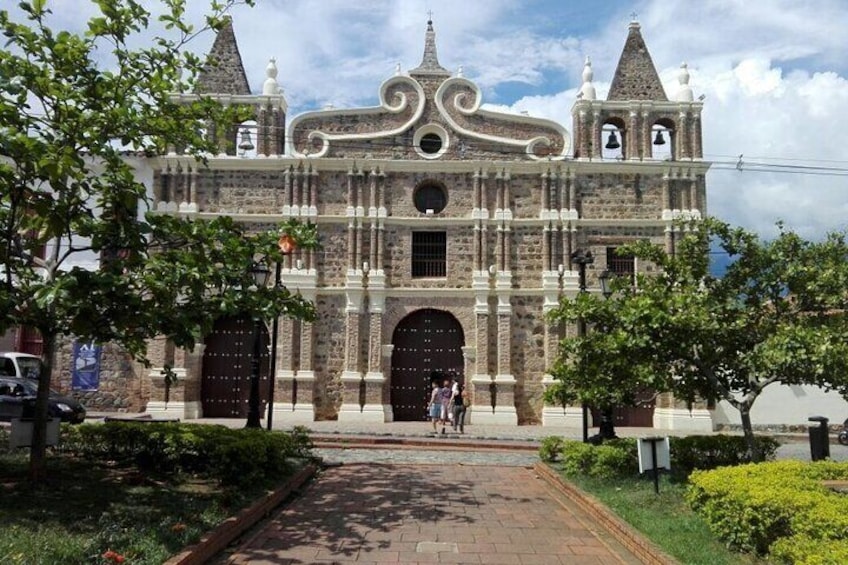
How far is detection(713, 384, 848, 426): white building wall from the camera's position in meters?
22.1

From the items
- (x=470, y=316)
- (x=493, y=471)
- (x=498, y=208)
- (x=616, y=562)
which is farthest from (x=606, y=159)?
(x=616, y=562)

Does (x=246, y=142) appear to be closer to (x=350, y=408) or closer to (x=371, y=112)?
(x=371, y=112)

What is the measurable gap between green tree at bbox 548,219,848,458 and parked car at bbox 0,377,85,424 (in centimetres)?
1380

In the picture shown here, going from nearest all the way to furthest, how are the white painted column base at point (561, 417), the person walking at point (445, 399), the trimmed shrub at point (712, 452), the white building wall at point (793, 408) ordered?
1. the trimmed shrub at point (712, 452)
2. the person walking at point (445, 399)
3. the white painted column base at point (561, 417)
4. the white building wall at point (793, 408)

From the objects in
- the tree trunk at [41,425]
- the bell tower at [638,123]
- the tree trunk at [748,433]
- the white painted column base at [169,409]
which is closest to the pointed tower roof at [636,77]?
the bell tower at [638,123]

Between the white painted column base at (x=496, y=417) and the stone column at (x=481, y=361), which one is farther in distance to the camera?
the stone column at (x=481, y=361)

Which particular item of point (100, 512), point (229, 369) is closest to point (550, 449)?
point (100, 512)

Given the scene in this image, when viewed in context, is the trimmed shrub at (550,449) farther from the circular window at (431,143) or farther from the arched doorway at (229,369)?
the circular window at (431,143)

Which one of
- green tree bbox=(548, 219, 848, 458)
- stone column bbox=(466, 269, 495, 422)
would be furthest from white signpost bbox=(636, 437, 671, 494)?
stone column bbox=(466, 269, 495, 422)

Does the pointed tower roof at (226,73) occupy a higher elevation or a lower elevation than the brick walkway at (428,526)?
higher

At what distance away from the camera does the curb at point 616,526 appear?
6.54 metres

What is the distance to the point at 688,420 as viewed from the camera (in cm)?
2108

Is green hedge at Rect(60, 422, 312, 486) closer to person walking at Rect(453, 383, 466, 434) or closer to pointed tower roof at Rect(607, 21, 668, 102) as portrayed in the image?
person walking at Rect(453, 383, 466, 434)

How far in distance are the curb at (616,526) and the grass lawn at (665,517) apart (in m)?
0.10
